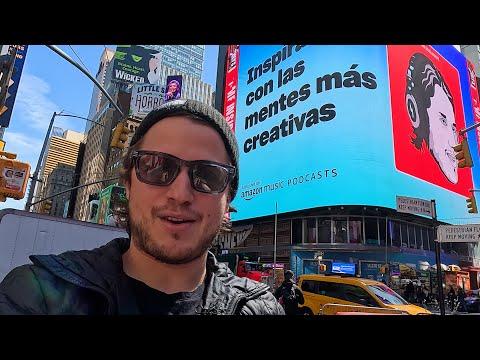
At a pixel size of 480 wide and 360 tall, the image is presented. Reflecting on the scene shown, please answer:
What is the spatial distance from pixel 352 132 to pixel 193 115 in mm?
33167

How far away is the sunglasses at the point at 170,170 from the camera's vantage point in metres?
1.88

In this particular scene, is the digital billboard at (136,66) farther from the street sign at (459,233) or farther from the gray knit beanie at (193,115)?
the gray knit beanie at (193,115)

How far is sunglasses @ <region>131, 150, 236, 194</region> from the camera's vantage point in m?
1.88

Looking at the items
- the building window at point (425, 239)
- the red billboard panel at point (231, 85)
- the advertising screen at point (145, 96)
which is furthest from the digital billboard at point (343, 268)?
the advertising screen at point (145, 96)

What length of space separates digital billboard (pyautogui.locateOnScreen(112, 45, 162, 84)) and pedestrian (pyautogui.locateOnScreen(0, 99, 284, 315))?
101m

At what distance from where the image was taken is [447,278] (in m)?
31.3

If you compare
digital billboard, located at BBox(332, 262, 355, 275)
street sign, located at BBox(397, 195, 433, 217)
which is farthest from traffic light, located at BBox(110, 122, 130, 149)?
digital billboard, located at BBox(332, 262, 355, 275)

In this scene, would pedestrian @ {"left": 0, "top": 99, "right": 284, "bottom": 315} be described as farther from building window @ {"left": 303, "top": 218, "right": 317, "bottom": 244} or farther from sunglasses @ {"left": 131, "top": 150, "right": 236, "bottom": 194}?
building window @ {"left": 303, "top": 218, "right": 317, "bottom": 244}

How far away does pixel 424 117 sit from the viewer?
3659 centimetres

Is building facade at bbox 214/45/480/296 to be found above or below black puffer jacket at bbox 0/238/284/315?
above

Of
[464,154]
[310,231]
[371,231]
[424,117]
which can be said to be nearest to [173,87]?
[310,231]

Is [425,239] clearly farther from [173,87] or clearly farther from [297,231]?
[173,87]
